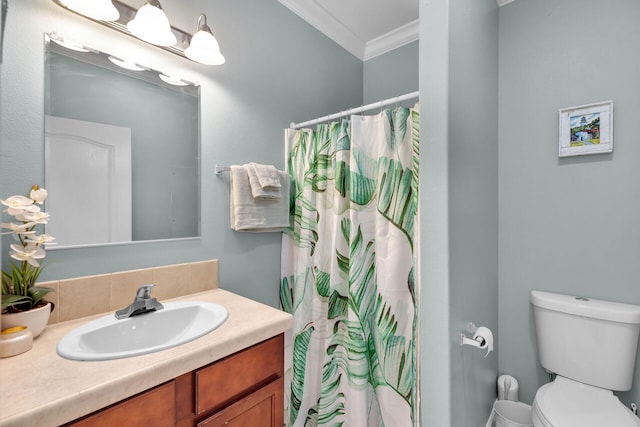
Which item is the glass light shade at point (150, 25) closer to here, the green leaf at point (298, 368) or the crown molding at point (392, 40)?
the green leaf at point (298, 368)

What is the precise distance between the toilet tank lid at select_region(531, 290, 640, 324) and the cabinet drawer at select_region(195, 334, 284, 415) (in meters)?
1.53

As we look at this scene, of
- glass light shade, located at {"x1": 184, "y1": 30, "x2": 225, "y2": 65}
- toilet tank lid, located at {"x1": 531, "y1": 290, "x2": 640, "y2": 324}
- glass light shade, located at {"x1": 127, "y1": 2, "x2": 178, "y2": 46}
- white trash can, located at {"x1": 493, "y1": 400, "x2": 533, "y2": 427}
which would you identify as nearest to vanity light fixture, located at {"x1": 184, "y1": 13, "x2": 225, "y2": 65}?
glass light shade, located at {"x1": 184, "y1": 30, "x2": 225, "y2": 65}

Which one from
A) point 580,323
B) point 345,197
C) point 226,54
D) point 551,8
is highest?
point 551,8

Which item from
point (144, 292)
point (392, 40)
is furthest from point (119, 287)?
point (392, 40)

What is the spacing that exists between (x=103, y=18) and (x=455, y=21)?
4.42 feet

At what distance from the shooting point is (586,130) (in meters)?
1.62

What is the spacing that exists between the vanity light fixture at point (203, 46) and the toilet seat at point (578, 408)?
2.22m

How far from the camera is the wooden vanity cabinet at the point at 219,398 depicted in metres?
0.74

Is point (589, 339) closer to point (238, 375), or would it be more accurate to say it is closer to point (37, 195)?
point (238, 375)

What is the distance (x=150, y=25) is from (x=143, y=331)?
1.20m

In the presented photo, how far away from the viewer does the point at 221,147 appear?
1.50 m

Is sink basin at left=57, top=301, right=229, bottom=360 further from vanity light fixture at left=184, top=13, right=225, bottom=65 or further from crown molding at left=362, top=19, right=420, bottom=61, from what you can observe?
crown molding at left=362, top=19, right=420, bottom=61

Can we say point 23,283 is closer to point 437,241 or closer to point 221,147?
point 221,147

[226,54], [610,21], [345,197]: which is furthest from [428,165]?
[610,21]
